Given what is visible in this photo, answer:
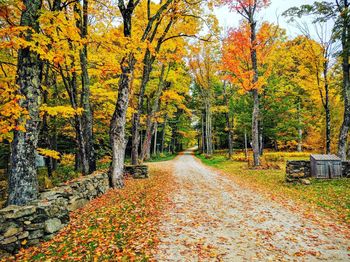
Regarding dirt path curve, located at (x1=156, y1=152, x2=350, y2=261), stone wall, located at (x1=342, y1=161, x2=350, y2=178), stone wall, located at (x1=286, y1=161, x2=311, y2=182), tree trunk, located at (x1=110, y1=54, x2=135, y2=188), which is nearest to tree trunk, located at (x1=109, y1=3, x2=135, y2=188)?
tree trunk, located at (x1=110, y1=54, x2=135, y2=188)

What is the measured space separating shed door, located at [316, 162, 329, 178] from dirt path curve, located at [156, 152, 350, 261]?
5.19 m

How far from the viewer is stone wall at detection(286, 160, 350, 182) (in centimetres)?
1144

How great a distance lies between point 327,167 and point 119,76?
42.0 ft

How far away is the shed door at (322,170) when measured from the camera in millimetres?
11258

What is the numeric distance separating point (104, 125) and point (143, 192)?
9.62 metres

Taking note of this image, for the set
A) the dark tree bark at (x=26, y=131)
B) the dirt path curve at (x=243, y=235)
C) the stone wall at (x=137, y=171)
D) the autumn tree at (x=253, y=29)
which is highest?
the autumn tree at (x=253, y=29)

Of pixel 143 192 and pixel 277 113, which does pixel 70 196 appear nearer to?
→ pixel 143 192

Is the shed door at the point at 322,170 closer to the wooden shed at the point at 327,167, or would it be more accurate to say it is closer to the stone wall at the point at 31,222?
the wooden shed at the point at 327,167

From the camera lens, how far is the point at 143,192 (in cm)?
939

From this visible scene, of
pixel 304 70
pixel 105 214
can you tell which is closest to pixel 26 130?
pixel 105 214

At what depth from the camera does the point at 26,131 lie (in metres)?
5.86

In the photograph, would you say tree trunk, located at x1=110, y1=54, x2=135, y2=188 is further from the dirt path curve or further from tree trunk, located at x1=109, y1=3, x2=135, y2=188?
the dirt path curve

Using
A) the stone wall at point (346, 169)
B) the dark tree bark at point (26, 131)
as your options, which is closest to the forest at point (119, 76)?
the dark tree bark at point (26, 131)

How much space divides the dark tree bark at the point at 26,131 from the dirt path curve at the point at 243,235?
11.7ft
